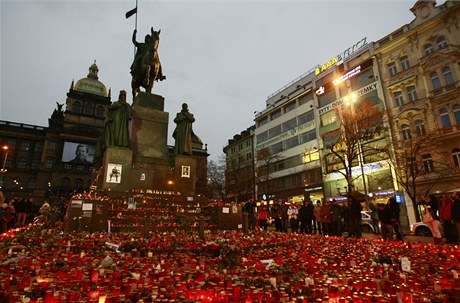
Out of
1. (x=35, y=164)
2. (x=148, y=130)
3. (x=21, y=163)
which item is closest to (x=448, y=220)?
(x=148, y=130)

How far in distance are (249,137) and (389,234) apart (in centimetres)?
4931

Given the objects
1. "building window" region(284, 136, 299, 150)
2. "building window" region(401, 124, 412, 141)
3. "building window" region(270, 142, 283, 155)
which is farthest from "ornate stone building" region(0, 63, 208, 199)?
A: "building window" region(401, 124, 412, 141)

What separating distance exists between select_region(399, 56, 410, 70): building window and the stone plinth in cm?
3111

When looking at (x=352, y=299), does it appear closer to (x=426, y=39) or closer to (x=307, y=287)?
(x=307, y=287)

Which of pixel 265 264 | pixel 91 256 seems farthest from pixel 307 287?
pixel 91 256

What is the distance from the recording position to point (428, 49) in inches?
1164

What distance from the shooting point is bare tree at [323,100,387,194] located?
22438 mm

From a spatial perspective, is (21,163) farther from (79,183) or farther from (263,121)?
(263,121)

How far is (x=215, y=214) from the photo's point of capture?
12008mm

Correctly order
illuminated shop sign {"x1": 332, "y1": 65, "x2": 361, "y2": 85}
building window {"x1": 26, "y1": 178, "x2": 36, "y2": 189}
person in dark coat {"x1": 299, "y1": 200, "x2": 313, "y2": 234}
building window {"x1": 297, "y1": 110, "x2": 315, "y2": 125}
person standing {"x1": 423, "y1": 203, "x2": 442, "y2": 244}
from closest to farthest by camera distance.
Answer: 1. person standing {"x1": 423, "y1": 203, "x2": 442, "y2": 244}
2. person in dark coat {"x1": 299, "y1": 200, "x2": 313, "y2": 234}
3. illuminated shop sign {"x1": 332, "y1": 65, "x2": 361, "y2": 85}
4. building window {"x1": 297, "y1": 110, "x2": 315, "y2": 125}
5. building window {"x1": 26, "y1": 178, "x2": 36, "y2": 189}

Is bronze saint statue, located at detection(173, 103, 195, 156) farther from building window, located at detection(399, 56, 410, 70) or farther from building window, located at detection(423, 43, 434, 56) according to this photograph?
building window, located at detection(399, 56, 410, 70)

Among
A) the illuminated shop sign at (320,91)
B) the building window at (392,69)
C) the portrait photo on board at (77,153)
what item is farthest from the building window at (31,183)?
the building window at (392,69)

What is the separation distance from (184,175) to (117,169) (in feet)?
10.6

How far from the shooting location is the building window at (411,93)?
2989 centimetres
